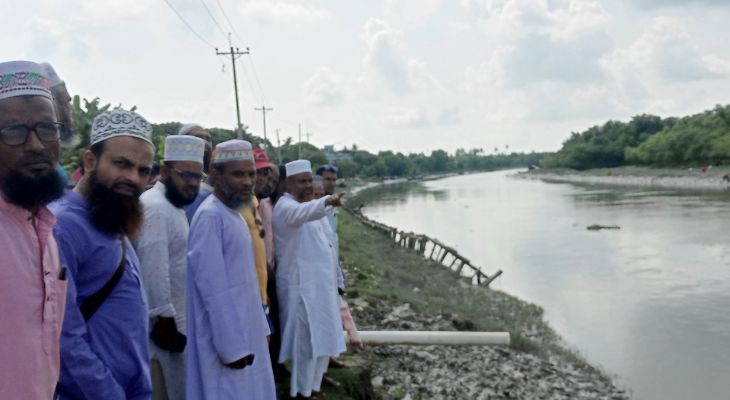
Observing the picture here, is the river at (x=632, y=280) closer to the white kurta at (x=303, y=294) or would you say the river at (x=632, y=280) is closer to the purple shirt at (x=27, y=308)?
the white kurta at (x=303, y=294)

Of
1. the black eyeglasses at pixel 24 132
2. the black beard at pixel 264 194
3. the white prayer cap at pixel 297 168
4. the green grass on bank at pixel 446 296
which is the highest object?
the black eyeglasses at pixel 24 132

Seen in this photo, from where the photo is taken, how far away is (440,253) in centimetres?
2366

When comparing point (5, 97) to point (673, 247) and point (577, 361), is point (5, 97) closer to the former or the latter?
point (577, 361)

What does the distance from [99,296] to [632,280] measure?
17.6 metres

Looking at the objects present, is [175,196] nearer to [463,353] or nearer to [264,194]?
[264,194]

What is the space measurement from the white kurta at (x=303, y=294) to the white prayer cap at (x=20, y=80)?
99.6 inches

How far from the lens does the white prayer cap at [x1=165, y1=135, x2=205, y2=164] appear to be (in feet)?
11.3

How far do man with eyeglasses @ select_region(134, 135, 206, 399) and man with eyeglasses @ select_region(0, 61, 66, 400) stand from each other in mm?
1270

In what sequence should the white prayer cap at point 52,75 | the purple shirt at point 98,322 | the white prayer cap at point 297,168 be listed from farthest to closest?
the white prayer cap at point 297,168
the white prayer cap at point 52,75
the purple shirt at point 98,322

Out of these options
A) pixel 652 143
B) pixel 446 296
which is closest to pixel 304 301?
pixel 446 296

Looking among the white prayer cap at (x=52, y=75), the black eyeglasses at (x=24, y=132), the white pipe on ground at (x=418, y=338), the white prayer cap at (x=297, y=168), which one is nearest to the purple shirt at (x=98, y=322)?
the black eyeglasses at (x=24, y=132)

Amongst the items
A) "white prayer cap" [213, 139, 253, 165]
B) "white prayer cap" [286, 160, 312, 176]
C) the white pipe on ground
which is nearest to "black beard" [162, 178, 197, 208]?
"white prayer cap" [213, 139, 253, 165]

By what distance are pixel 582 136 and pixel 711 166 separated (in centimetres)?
5461

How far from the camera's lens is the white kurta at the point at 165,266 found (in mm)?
3098
